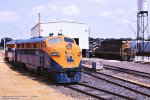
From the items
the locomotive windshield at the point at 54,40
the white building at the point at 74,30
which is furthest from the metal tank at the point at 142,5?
the locomotive windshield at the point at 54,40

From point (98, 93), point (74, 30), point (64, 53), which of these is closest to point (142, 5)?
point (74, 30)

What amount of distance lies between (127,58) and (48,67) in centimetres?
2495

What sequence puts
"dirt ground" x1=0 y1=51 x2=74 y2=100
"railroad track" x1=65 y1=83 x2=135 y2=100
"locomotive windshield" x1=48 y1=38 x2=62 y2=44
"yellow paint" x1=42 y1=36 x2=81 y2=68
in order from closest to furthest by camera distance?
"railroad track" x1=65 y1=83 x2=135 y2=100 → "dirt ground" x1=0 y1=51 x2=74 y2=100 → "yellow paint" x1=42 y1=36 x2=81 y2=68 → "locomotive windshield" x1=48 y1=38 x2=62 y2=44

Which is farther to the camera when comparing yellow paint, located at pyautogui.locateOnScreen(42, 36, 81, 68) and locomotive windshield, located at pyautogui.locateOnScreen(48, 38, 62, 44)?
locomotive windshield, located at pyautogui.locateOnScreen(48, 38, 62, 44)

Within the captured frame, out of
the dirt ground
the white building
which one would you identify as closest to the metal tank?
the white building

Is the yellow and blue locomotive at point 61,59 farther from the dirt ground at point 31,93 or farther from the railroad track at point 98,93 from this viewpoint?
the dirt ground at point 31,93

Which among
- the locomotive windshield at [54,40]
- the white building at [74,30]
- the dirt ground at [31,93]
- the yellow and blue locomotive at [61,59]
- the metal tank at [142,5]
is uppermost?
the metal tank at [142,5]

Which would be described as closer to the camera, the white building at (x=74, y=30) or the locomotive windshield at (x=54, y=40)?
the locomotive windshield at (x=54, y=40)

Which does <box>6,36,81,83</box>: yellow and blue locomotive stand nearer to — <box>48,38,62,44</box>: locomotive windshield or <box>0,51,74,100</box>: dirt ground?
<box>48,38,62,44</box>: locomotive windshield

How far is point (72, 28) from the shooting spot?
48.1 m

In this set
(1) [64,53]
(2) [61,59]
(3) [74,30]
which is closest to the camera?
(2) [61,59]

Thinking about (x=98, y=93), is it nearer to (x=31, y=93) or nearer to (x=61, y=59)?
(x=31, y=93)

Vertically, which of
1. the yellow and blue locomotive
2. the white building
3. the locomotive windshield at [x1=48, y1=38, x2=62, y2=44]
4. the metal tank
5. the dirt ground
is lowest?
the dirt ground

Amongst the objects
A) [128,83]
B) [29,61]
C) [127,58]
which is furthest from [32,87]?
[127,58]
